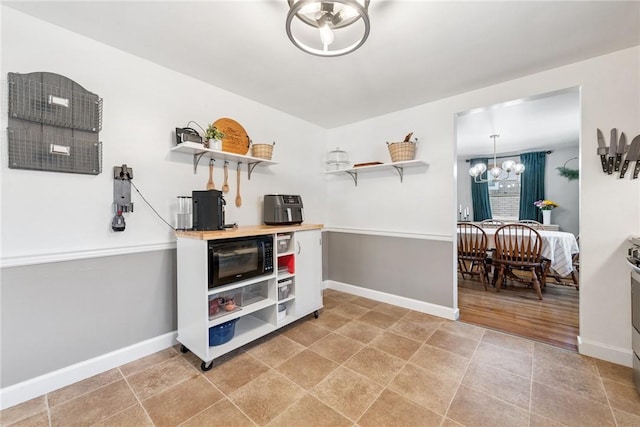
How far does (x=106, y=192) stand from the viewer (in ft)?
6.23

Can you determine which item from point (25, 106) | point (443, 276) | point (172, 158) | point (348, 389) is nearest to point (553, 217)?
point (443, 276)

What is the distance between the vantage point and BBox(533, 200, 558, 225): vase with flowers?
5210 mm

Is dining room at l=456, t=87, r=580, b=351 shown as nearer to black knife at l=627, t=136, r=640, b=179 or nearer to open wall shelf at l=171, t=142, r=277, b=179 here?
black knife at l=627, t=136, r=640, b=179

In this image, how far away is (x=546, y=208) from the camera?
5.25 meters

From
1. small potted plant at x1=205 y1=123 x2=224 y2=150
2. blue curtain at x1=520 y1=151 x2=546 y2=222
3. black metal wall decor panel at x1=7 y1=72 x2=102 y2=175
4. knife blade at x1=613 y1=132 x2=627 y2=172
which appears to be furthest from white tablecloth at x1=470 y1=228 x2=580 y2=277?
black metal wall decor panel at x1=7 y1=72 x2=102 y2=175

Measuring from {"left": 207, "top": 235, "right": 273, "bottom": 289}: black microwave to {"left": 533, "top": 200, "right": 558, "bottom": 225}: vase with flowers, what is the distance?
5.76 metres

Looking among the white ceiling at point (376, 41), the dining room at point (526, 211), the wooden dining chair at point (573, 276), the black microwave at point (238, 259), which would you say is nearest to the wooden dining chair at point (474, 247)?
the dining room at point (526, 211)

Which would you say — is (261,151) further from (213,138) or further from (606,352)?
(606,352)

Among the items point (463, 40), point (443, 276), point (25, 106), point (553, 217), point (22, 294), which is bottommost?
point (443, 276)

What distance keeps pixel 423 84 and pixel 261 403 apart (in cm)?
293

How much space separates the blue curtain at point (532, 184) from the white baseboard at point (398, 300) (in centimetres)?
431

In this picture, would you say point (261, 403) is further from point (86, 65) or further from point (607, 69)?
point (607, 69)

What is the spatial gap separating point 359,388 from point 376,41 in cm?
241

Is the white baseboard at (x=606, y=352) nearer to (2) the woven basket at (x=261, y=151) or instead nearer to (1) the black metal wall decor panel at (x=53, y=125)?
(2) the woven basket at (x=261, y=151)
